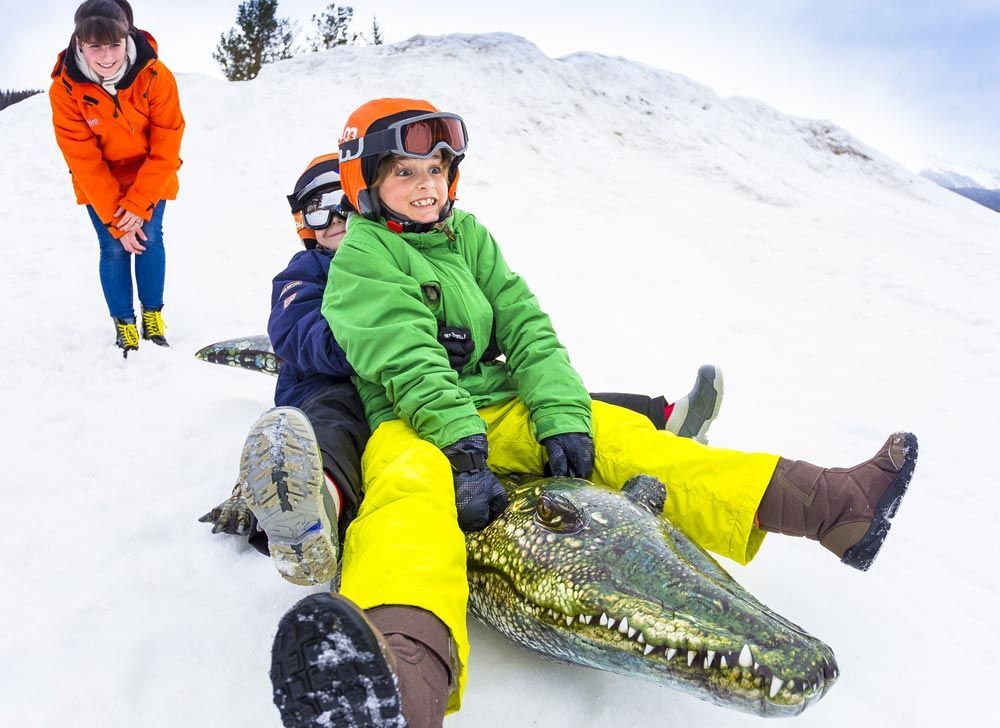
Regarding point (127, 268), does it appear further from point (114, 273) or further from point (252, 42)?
point (252, 42)

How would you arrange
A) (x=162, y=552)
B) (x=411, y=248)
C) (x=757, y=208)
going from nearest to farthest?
(x=162, y=552)
(x=411, y=248)
(x=757, y=208)

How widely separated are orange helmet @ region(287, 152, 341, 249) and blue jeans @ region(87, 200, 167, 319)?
1.67 metres

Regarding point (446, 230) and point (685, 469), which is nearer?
point (685, 469)

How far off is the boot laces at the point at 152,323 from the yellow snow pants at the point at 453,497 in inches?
121

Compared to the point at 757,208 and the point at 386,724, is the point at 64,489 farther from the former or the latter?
the point at 757,208

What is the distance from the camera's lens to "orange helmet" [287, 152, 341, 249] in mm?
3154

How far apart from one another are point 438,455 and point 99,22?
3.44m

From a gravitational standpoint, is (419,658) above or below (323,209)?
below

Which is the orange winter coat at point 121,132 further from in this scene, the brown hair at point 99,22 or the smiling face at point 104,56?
the brown hair at point 99,22

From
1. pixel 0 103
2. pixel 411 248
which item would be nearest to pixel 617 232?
pixel 411 248

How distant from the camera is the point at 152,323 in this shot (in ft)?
14.9

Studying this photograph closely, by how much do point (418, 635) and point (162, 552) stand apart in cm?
140

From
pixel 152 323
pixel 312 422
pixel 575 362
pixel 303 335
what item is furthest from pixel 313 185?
pixel 575 362

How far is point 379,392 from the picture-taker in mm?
2342
